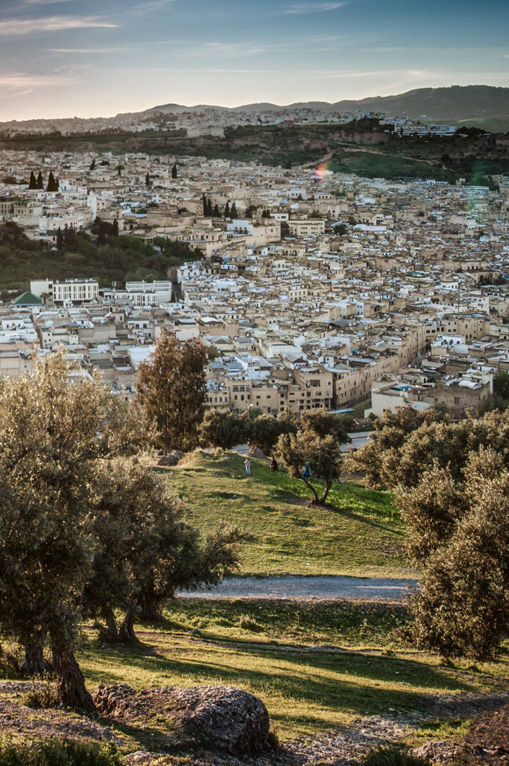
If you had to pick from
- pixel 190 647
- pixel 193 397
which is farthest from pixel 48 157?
pixel 190 647

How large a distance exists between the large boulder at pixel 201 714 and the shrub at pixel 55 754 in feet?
2.23

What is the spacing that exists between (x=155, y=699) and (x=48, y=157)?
122 m

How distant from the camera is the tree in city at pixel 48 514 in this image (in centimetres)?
681

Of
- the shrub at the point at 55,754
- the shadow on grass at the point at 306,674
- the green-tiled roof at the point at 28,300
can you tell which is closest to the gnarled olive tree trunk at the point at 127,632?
the shadow on grass at the point at 306,674

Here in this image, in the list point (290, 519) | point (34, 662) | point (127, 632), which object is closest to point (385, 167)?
point (290, 519)

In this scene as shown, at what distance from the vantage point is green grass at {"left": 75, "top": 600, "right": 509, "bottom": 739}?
8.23 metres

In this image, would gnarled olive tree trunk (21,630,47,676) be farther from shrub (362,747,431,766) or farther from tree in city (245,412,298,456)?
tree in city (245,412,298,456)

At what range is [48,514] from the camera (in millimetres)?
6953

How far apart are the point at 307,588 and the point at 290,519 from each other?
3.74m

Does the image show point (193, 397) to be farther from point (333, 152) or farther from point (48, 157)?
point (333, 152)

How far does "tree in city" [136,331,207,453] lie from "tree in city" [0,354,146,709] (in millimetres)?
16353

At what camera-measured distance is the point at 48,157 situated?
12112 cm

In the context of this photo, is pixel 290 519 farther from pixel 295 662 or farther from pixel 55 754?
pixel 55 754

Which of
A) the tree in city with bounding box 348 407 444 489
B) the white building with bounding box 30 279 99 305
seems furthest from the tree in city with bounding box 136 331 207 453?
the white building with bounding box 30 279 99 305
